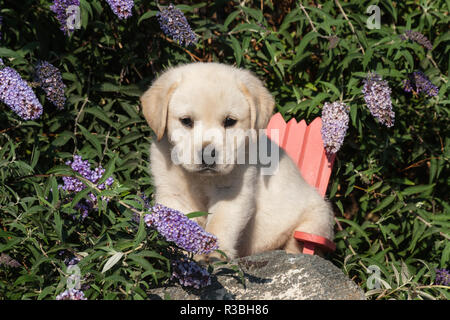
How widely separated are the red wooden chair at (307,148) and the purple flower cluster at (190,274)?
2041 millimetres

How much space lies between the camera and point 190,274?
310 cm

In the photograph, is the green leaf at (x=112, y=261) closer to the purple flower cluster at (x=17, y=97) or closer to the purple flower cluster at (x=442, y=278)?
the purple flower cluster at (x=17, y=97)

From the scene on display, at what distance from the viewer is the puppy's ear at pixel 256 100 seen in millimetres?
4137

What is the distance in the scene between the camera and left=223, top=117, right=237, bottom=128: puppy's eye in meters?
4.02

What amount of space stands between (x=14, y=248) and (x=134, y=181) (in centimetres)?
133

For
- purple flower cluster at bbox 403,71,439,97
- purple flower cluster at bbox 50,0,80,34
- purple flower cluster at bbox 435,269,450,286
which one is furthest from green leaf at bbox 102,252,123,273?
purple flower cluster at bbox 403,71,439,97

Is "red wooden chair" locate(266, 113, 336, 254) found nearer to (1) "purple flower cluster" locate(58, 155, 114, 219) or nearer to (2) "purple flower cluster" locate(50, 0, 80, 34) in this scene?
(2) "purple flower cluster" locate(50, 0, 80, 34)

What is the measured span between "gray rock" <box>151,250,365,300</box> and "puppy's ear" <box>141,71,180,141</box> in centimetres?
109

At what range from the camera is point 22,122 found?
13.4ft

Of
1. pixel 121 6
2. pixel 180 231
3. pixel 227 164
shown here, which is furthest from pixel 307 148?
pixel 180 231

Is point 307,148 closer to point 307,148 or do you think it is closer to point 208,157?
point 307,148

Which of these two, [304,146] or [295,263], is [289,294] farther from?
[304,146]

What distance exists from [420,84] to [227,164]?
1.95m

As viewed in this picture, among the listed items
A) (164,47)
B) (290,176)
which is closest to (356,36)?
(290,176)
